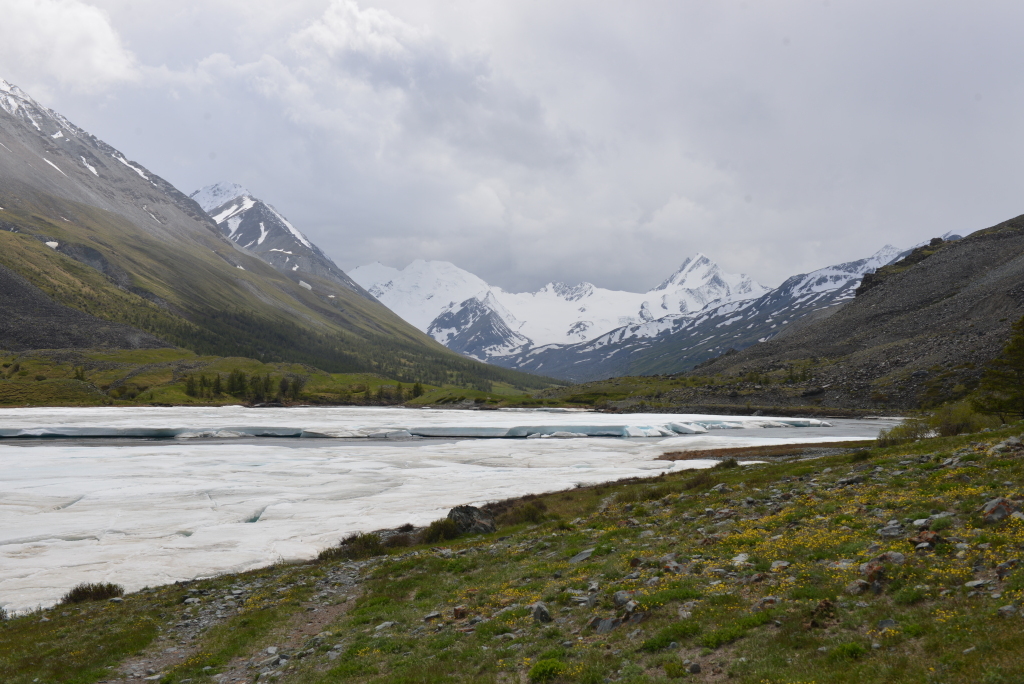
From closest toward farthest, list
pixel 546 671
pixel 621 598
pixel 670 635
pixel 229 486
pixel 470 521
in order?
pixel 546 671 < pixel 670 635 < pixel 621 598 < pixel 470 521 < pixel 229 486

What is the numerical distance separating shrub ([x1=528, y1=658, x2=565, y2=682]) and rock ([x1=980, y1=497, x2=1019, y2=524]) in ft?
41.3

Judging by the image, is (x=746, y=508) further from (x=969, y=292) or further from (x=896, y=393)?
(x=969, y=292)

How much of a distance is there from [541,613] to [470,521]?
58.5 feet

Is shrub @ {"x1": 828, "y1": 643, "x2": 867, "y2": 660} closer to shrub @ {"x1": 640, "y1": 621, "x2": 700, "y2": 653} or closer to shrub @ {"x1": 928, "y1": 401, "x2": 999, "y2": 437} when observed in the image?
shrub @ {"x1": 640, "y1": 621, "x2": 700, "y2": 653}

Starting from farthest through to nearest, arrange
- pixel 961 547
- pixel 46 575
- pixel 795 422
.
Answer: pixel 795 422 → pixel 46 575 → pixel 961 547

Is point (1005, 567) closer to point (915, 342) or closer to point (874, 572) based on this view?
point (874, 572)

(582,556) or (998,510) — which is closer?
(998,510)

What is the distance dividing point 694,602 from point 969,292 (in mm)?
201101

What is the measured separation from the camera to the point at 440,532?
31.8m

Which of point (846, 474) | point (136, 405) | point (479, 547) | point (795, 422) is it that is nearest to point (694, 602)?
point (479, 547)

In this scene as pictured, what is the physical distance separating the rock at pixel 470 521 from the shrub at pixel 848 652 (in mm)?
23799

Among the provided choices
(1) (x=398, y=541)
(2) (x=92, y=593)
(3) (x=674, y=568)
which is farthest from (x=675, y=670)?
(2) (x=92, y=593)

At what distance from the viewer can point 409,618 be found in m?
18.5

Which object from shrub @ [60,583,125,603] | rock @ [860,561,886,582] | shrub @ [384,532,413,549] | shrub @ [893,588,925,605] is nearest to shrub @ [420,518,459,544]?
shrub @ [384,532,413,549]
